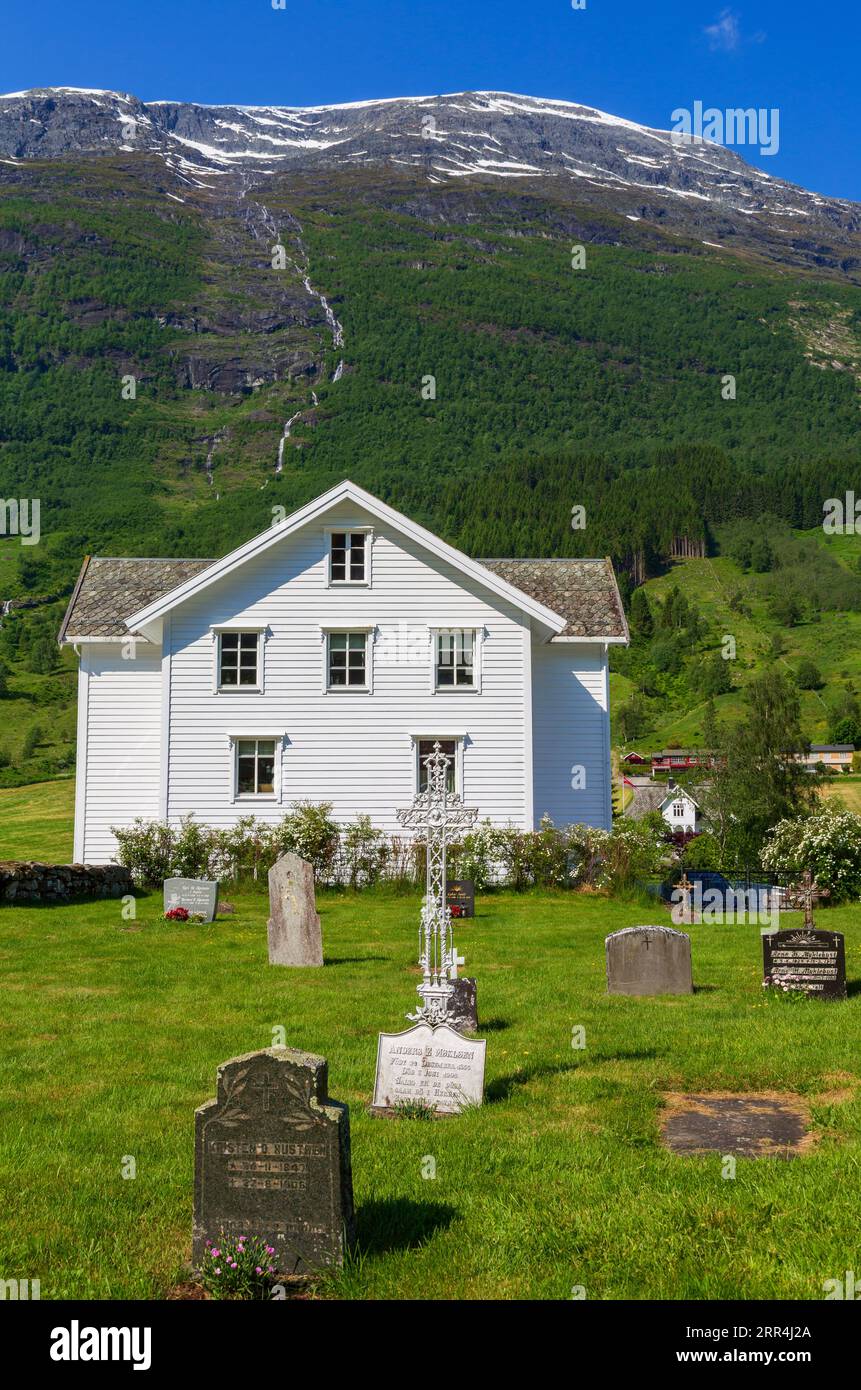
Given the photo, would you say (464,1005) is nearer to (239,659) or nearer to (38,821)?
(239,659)

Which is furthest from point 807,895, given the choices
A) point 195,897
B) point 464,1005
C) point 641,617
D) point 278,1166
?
point 641,617

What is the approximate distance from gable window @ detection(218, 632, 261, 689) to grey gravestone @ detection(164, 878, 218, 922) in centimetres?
851

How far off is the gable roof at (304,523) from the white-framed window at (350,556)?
0.74m

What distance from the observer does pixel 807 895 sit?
17.8m

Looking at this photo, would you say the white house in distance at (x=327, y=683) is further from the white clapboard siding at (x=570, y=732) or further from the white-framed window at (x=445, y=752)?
the white clapboard siding at (x=570, y=732)

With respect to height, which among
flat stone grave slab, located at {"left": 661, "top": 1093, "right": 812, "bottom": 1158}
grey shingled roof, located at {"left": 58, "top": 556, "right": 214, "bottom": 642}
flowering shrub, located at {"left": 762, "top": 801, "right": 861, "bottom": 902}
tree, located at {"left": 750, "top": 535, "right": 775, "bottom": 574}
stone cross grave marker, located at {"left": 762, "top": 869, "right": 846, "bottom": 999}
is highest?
tree, located at {"left": 750, "top": 535, "right": 775, "bottom": 574}

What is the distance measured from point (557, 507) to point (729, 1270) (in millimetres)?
179131

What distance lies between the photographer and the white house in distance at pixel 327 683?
32.5m

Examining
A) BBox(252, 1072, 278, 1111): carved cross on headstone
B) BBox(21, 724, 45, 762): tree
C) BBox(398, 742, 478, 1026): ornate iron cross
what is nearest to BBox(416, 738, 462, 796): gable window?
BBox(398, 742, 478, 1026): ornate iron cross

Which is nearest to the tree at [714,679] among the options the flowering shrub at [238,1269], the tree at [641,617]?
the tree at [641,617]

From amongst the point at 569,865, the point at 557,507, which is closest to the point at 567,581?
the point at 569,865

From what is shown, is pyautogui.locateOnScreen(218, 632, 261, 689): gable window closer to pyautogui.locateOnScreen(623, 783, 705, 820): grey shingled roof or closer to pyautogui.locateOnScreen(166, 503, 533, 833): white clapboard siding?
pyautogui.locateOnScreen(166, 503, 533, 833): white clapboard siding

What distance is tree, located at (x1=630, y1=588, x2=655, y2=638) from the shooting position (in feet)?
500
